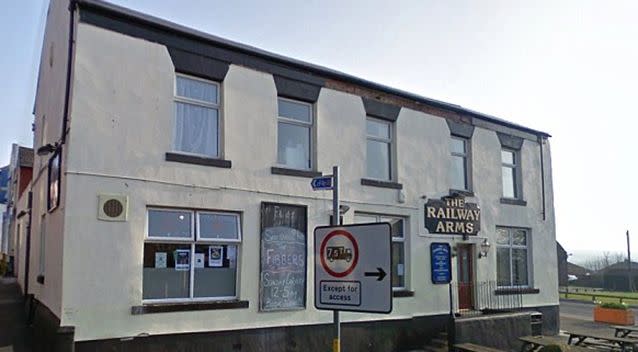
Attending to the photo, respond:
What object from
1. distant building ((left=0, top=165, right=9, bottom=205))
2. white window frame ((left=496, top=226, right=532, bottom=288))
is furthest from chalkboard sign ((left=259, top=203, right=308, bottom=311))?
distant building ((left=0, top=165, right=9, bottom=205))

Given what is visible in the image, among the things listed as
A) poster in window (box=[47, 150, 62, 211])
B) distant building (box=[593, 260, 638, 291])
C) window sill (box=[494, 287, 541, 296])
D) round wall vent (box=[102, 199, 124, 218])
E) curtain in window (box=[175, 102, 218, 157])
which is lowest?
distant building (box=[593, 260, 638, 291])

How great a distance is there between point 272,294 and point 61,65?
20.9 feet

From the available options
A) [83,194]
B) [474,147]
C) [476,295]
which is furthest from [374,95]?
[83,194]

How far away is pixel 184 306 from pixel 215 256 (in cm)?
114

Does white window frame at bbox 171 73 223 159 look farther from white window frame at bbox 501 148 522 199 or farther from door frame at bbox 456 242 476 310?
white window frame at bbox 501 148 522 199

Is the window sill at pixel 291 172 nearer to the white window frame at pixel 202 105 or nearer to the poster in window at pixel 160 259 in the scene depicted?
the white window frame at pixel 202 105

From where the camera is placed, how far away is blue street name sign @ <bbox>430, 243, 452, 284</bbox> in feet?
47.2

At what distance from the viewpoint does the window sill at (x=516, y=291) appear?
1611 centimetres

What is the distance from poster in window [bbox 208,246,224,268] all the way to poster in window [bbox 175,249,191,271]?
0.44 meters

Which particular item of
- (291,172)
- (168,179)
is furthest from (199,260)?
(291,172)

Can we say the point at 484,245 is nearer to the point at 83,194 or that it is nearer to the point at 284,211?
the point at 284,211

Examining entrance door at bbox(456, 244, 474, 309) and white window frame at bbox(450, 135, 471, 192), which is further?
white window frame at bbox(450, 135, 471, 192)

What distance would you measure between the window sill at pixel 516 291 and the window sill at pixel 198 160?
910 cm

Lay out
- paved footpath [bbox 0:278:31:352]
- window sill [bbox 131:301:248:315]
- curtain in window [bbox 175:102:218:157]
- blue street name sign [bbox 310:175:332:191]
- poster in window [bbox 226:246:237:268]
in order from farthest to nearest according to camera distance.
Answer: paved footpath [bbox 0:278:31:352], poster in window [bbox 226:246:237:268], curtain in window [bbox 175:102:218:157], window sill [bbox 131:301:248:315], blue street name sign [bbox 310:175:332:191]
